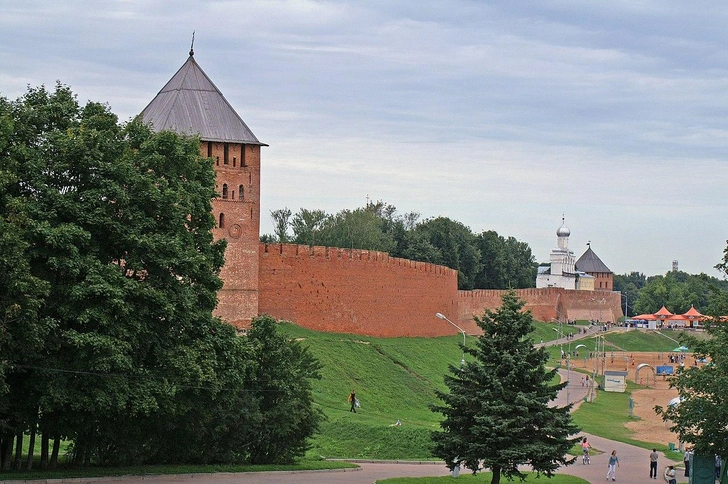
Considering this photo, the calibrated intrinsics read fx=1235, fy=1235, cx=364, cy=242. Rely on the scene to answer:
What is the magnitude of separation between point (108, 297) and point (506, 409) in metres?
8.07

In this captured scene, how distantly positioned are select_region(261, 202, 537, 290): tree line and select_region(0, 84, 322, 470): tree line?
48.0m

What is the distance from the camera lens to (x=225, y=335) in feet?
87.1

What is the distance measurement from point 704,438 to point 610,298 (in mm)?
89832

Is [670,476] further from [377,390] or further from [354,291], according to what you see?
[354,291]

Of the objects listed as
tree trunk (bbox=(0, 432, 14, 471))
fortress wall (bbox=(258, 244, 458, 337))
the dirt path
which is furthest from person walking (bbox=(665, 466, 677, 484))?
fortress wall (bbox=(258, 244, 458, 337))

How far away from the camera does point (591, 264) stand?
420 feet

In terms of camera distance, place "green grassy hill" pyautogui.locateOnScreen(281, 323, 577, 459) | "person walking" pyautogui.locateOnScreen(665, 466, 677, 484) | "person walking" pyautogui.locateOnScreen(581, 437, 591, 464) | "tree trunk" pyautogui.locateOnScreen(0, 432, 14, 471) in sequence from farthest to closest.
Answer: "green grassy hill" pyautogui.locateOnScreen(281, 323, 577, 459) → "person walking" pyautogui.locateOnScreen(581, 437, 591, 464) → "person walking" pyautogui.locateOnScreen(665, 466, 677, 484) → "tree trunk" pyautogui.locateOnScreen(0, 432, 14, 471)

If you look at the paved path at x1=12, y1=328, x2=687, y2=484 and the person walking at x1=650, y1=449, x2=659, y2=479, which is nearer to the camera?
the paved path at x1=12, y1=328, x2=687, y2=484

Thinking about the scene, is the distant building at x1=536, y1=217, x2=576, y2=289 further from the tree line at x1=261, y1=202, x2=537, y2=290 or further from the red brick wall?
the red brick wall

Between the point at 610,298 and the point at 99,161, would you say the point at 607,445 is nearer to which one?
the point at 99,161

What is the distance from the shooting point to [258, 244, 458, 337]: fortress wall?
48.6m

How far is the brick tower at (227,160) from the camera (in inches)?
1682

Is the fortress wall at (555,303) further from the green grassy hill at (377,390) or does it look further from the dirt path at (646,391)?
the green grassy hill at (377,390)

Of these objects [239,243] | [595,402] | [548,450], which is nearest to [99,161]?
[548,450]
